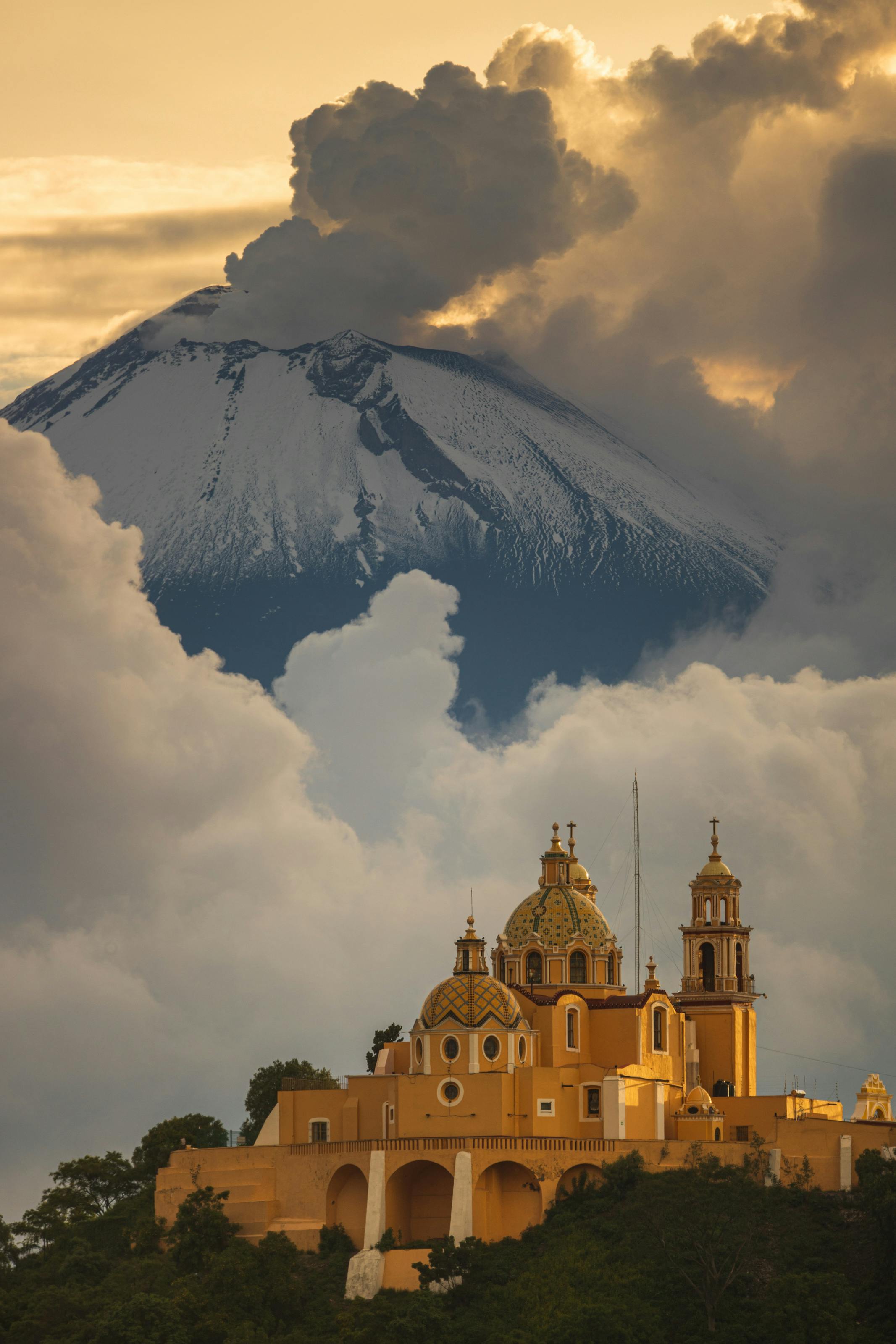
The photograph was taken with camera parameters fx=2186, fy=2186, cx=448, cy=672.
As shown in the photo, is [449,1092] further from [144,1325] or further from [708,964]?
[708,964]

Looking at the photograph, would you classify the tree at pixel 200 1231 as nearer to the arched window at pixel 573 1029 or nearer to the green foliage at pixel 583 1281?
the green foliage at pixel 583 1281

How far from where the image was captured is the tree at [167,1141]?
273ft

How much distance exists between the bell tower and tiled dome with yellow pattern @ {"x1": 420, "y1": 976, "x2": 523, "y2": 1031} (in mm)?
10195

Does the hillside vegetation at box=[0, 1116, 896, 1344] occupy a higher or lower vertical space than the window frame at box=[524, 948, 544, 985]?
lower

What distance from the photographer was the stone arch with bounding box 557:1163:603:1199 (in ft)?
232

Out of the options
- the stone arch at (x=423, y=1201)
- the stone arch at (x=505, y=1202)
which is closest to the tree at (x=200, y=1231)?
the stone arch at (x=423, y=1201)

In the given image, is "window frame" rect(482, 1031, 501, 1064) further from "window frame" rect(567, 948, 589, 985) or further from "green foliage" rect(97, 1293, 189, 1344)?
"green foliage" rect(97, 1293, 189, 1344)

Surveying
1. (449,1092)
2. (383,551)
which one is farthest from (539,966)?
(383,551)

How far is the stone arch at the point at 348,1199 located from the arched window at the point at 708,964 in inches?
677

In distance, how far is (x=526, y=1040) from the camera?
73.9m

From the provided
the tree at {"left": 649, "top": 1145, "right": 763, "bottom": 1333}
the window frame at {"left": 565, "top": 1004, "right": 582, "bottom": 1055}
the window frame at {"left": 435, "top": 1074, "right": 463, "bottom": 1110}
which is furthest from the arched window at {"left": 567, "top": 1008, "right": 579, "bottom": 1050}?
the tree at {"left": 649, "top": 1145, "right": 763, "bottom": 1333}

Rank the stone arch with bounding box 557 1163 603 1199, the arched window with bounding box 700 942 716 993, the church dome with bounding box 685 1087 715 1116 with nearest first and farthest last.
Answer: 1. the stone arch with bounding box 557 1163 603 1199
2. the church dome with bounding box 685 1087 715 1116
3. the arched window with bounding box 700 942 716 993

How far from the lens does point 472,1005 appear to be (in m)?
72.8

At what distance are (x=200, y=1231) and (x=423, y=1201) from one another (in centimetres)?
744
